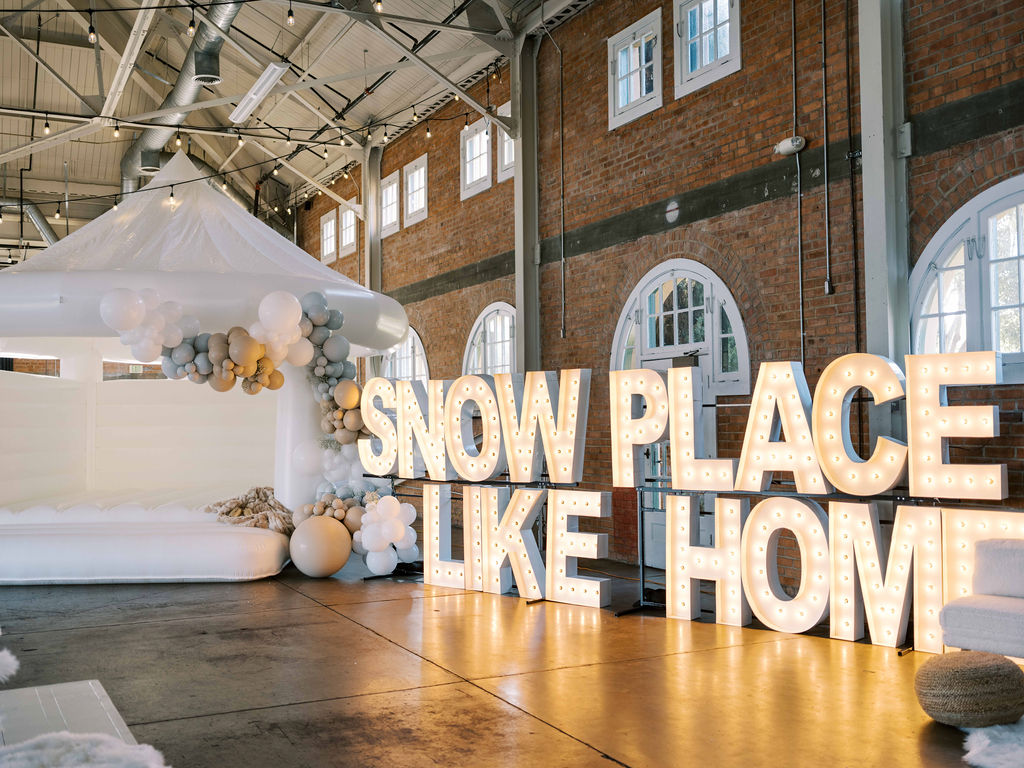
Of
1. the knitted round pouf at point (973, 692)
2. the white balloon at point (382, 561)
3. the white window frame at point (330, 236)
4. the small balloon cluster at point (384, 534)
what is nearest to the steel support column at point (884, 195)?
the knitted round pouf at point (973, 692)

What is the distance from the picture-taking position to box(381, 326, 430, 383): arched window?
41.6 feet

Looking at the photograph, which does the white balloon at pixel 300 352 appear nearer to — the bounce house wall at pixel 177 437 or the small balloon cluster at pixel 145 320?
the small balloon cluster at pixel 145 320

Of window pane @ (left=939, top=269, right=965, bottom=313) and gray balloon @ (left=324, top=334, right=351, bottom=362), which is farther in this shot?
gray balloon @ (left=324, top=334, right=351, bottom=362)

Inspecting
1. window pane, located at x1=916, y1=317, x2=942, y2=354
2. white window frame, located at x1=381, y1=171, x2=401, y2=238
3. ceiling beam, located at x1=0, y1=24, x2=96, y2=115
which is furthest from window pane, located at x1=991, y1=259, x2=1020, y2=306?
ceiling beam, located at x1=0, y1=24, x2=96, y2=115

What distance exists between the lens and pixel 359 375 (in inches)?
591

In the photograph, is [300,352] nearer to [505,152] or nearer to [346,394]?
[346,394]

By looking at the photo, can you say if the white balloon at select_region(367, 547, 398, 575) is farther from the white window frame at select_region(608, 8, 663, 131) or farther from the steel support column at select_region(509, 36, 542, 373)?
the white window frame at select_region(608, 8, 663, 131)

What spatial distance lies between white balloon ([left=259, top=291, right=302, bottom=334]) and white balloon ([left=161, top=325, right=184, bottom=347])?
1.91ft

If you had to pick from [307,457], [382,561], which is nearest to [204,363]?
[307,457]

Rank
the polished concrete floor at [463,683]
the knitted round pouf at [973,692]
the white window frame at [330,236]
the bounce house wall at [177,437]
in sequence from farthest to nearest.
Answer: the white window frame at [330,236]
the bounce house wall at [177,437]
the knitted round pouf at [973,692]
the polished concrete floor at [463,683]

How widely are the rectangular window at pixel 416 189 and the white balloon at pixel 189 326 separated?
6037 mm

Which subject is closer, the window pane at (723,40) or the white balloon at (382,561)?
the white balloon at (382,561)

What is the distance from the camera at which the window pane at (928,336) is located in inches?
235

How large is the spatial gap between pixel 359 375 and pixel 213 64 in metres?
5.94
